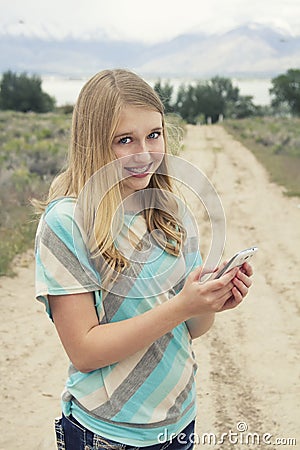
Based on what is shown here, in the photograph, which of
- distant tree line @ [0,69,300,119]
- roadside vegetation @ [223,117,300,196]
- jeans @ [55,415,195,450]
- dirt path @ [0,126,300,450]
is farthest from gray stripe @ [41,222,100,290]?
distant tree line @ [0,69,300,119]

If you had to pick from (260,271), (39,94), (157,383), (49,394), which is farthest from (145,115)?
(39,94)

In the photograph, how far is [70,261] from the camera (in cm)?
152

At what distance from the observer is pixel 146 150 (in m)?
1.67

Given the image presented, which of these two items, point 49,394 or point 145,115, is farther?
point 49,394

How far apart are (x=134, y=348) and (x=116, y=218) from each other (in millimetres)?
343

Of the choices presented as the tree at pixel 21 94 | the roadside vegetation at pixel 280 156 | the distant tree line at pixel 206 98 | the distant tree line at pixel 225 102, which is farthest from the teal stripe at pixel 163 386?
the distant tree line at pixel 225 102

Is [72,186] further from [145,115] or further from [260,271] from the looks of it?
[260,271]

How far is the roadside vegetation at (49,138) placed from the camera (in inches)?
344

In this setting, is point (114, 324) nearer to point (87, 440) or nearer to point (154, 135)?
point (87, 440)

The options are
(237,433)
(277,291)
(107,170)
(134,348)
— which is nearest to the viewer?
(134,348)

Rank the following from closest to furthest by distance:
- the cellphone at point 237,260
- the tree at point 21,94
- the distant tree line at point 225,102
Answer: the cellphone at point 237,260 < the tree at point 21,94 < the distant tree line at point 225,102

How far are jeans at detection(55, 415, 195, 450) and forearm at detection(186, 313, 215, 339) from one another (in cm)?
28

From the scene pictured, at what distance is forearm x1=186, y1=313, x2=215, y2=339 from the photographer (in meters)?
1.82

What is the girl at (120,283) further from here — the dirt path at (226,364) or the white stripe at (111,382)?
the dirt path at (226,364)
